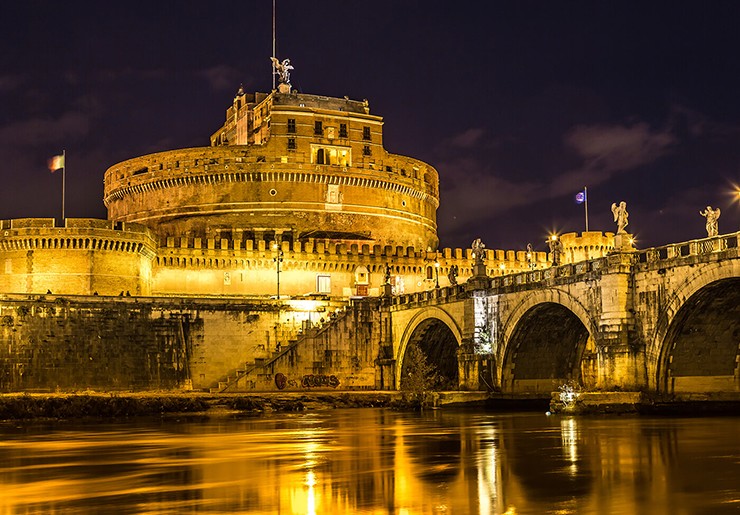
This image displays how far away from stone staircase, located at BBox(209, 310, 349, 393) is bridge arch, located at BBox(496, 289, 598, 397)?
42.1ft

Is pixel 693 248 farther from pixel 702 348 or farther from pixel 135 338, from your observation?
pixel 135 338

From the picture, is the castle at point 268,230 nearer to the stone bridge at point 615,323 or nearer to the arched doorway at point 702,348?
the stone bridge at point 615,323

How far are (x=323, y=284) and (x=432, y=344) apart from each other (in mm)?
11830

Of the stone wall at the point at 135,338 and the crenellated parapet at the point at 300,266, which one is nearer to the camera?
the stone wall at the point at 135,338

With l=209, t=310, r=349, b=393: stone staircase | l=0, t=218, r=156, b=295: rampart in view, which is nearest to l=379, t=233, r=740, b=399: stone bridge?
l=209, t=310, r=349, b=393: stone staircase

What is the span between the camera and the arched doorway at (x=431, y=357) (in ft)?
176

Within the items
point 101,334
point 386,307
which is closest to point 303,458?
point 101,334

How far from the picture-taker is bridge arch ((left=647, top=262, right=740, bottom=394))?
34.2 m

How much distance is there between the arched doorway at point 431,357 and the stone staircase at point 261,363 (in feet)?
14.1

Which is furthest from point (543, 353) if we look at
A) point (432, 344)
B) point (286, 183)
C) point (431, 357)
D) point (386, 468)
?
point (286, 183)

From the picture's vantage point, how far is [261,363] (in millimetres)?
53312

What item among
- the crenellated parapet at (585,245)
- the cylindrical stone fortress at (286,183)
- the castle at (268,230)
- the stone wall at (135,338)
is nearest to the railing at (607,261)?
the stone wall at (135,338)

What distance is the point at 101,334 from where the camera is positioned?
50.6m

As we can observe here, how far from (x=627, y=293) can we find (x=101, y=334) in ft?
88.4
